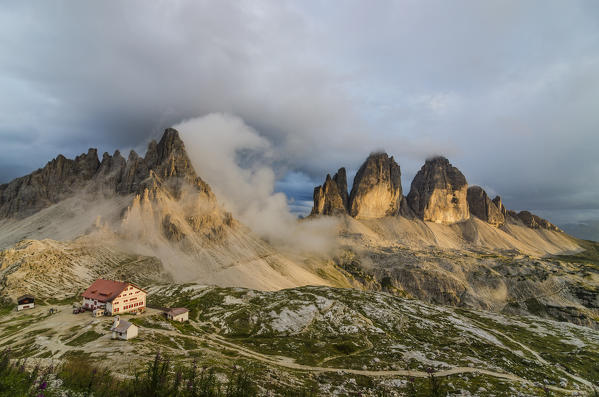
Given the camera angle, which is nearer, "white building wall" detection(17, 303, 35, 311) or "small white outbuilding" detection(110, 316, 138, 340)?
"small white outbuilding" detection(110, 316, 138, 340)

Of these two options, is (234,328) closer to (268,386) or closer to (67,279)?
(268,386)

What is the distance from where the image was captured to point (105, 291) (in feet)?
337

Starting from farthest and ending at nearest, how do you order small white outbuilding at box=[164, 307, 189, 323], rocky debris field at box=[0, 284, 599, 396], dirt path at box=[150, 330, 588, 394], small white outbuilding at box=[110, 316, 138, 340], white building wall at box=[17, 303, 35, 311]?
1. white building wall at box=[17, 303, 35, 311]
2. small white outbuilding at box=[164, 307, 189, 323]
3. small white outbuilding at box=[110, 316, 138, 340]
4. dirt path at box=[150, 330, 588, 394]
5. rocky debris field at box=[0, 284, 599, 396]

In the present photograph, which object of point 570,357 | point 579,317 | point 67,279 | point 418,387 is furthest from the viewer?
point 579,317


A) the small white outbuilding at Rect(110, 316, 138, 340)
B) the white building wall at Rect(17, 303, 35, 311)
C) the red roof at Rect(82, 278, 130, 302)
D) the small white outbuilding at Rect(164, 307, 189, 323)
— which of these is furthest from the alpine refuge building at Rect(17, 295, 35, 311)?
the small white outbuilding at Rect(110, 316, 138, 340)

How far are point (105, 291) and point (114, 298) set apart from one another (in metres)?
9.72

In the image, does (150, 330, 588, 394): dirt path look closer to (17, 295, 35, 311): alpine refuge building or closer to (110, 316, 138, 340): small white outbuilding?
(110, 316, 138, 340): small white outbuilding

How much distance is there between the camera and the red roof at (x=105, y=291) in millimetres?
99125

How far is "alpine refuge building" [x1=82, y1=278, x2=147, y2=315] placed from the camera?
97500mm

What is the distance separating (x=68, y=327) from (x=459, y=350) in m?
123

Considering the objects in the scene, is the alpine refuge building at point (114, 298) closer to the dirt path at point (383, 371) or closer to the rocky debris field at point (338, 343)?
the rocky debris field at point (338, 343)

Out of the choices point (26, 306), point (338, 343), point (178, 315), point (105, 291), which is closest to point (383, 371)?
point (338, 343)

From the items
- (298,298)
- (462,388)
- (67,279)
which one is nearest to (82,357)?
(462,388)

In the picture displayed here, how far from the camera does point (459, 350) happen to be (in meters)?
84.2
